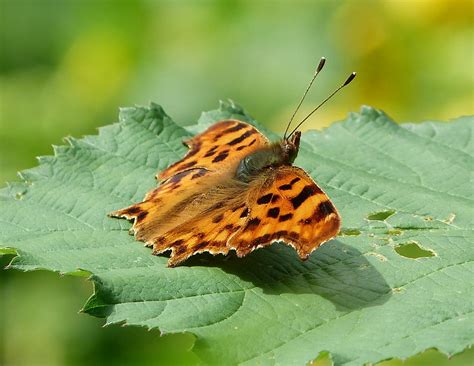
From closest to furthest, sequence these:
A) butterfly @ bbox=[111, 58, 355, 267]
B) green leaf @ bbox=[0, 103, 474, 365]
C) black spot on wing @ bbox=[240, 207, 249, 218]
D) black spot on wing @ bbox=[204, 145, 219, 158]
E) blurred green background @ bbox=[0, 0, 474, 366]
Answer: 1. green leaf @ bbox=[0, 103, 474, 365]
2. butterfly @ bbox=[111, 58, 355, 267]
3. black spot on wing @ bbox=[240, 207, 249, 218]
4. black spot on wing @ bbox=[204, 145, 219, 158]
5. blurred green background @ bbox=[0, 0, 474, 366]

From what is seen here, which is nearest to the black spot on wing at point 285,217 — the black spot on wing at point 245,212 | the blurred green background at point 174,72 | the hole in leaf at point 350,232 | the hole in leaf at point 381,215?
the black spot on wing at point 245,212

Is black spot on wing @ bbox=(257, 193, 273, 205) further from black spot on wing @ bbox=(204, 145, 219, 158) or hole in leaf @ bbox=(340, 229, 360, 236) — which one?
black spot on wing @ bbox=(204, 145, 219, 158)

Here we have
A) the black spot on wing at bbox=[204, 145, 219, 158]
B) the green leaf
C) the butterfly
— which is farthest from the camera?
the black spot on wing at bbox=[204, 145, 219, 158]

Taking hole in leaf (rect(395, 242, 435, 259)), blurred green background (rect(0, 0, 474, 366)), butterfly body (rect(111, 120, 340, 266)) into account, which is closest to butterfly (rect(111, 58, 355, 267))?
butterfly body (rect(111, 120, 340, 266))

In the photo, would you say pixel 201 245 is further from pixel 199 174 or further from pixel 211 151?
pixel 211 151

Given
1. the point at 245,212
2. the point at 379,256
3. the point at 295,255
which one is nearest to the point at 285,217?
the point at 245,212

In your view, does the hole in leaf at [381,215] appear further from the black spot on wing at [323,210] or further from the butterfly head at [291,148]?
the black spot on wing at [323,210]

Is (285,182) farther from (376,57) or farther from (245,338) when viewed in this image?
(376,57)
